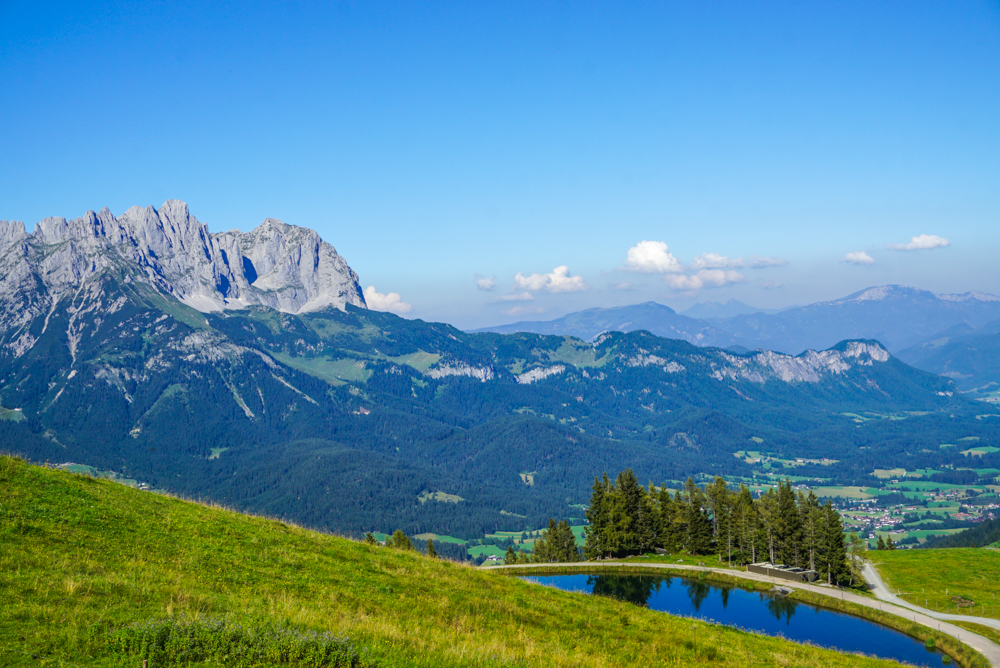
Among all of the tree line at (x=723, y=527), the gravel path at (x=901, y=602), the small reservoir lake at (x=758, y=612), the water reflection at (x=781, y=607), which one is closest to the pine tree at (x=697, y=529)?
the tree line at (x=723, y=527)

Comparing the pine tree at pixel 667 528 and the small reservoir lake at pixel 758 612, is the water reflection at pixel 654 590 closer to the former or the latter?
the small reservoir lake at pixel 758 612

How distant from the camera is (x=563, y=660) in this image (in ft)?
63.2

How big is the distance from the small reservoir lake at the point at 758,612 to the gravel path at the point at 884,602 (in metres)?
3.23

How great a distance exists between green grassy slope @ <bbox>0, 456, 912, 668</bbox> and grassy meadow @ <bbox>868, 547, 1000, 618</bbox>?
4328 cm

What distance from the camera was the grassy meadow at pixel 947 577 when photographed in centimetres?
6384

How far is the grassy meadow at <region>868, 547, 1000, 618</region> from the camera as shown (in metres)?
63.8

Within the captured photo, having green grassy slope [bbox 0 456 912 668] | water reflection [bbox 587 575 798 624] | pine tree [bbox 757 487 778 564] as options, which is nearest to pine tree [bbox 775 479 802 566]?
pine tree [bbox 757 487 778 564]

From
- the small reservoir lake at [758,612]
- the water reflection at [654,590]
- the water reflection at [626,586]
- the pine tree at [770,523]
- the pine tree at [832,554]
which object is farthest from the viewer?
the pine tree at [770,523]

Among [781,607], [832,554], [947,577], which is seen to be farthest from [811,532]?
[781,607]

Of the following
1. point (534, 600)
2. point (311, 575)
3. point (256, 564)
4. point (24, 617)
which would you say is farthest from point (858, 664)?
point (24, 617)

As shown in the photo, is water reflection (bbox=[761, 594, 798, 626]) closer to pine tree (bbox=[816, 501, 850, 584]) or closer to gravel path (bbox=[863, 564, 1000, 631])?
gravel path (bbox=[863, 564, 1000, 631])

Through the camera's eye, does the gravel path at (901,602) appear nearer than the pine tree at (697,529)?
Yes

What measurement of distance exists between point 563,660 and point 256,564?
13.9 metres

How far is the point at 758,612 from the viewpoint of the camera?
56750 mm
